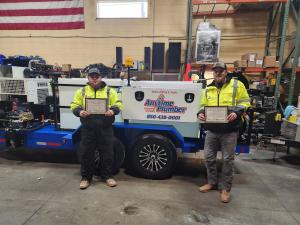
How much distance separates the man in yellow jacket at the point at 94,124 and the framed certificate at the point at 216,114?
1190mm

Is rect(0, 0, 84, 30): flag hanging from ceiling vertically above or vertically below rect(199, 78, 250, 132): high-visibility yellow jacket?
above

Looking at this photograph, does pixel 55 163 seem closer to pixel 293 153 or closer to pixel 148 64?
pixel 148 64

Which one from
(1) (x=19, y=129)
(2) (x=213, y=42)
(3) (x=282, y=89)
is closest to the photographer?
(1) (x=19, y=129)

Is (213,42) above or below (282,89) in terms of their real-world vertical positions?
above

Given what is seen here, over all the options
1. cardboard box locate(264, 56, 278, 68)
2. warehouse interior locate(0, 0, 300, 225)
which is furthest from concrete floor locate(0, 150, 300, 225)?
cardboard box locate(264, 56, 278, 68)

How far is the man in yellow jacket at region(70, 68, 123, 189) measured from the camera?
3.16 meters

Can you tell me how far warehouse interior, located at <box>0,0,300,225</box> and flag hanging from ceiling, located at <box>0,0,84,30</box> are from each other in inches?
67.1

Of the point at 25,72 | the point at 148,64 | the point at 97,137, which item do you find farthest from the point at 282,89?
the point at 25,72

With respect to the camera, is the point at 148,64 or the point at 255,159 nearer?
the point at 255,159

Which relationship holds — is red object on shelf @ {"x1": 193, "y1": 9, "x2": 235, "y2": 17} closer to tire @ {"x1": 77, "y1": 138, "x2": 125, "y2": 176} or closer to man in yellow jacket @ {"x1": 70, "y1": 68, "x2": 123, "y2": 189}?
man in yellow jacket @ {"x1": 70, "y1": 68, "x2": 123, "y2": 189}

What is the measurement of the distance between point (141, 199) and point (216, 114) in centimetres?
145

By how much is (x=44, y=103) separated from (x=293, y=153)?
17.7 ft

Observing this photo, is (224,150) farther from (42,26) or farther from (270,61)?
(42,26)

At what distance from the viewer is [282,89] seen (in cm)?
739
